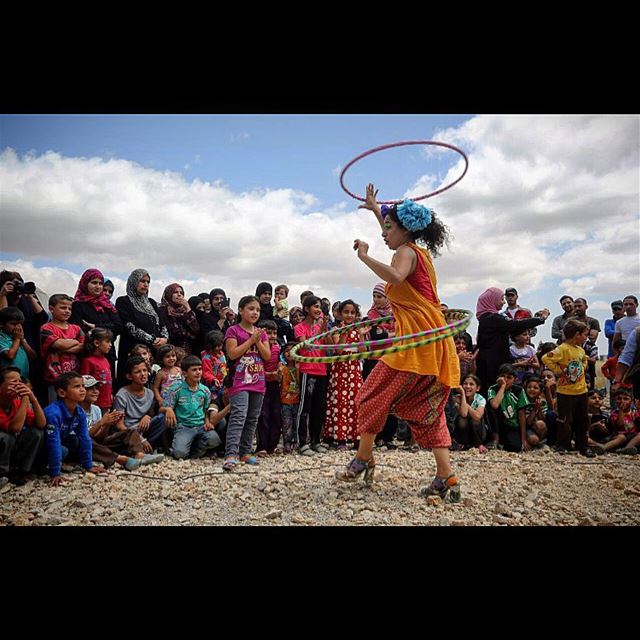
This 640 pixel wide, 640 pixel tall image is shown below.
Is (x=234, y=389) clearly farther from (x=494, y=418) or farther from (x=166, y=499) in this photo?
(x=494, y=418)

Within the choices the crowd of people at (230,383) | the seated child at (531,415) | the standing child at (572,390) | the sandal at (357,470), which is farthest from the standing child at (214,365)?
the standing child at (572,390)

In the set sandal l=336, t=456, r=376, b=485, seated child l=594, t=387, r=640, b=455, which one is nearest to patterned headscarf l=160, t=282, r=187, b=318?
sandal l=336, t=456, r=376, b=485

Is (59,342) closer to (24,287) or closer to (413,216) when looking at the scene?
(24,287)

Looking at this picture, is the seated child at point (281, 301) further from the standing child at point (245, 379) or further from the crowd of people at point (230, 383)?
the standing child at point (245, 379)

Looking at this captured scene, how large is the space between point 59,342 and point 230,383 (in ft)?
6.50

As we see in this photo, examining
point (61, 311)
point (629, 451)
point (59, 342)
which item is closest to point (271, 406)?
point (59, 342)

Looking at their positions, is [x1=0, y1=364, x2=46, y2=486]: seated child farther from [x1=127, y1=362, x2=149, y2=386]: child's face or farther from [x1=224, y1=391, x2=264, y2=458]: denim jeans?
[x1=224, y1=391, x2=264, y2=458]: denim jeans

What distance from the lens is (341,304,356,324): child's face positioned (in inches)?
253

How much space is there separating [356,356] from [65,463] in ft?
10.3

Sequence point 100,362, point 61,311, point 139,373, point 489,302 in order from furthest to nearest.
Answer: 1. point 489,302
2. point 139,373
3. point 100,362
4. point 61,311

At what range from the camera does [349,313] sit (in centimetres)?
644

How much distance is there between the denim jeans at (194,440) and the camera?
5695mm

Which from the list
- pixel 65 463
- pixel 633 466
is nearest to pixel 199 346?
pixel 65 463

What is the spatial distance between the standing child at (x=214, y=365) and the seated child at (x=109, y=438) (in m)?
1.24
